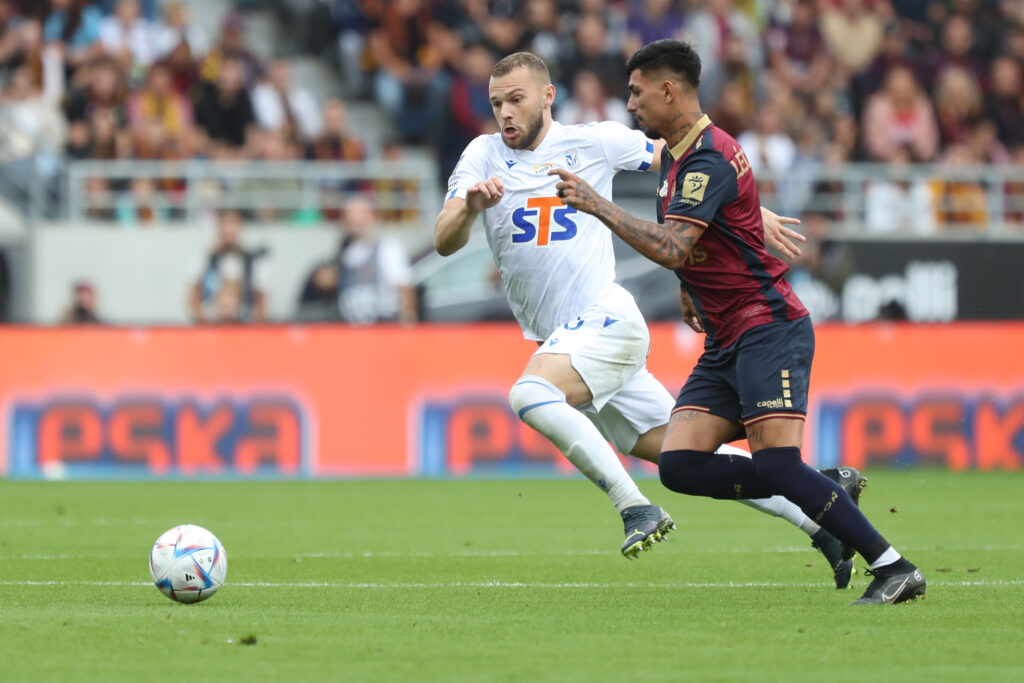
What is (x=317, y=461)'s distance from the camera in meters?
16.3

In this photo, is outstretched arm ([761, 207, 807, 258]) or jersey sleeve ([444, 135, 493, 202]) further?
jersey sleeve ([444, 135, 493, 202])

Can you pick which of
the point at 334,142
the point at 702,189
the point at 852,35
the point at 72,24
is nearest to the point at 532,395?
the point at 702,189

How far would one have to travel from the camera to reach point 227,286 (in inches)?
699

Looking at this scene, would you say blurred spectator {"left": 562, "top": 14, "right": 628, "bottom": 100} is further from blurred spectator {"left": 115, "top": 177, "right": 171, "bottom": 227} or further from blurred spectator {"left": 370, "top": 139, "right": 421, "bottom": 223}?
blurred spectator {"left": 115, "top": 177, "right": 171, "bottom": 227}

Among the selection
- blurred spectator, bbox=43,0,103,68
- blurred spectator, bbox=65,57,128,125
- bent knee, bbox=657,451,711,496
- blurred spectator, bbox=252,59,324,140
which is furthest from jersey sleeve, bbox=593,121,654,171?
blurred spectator, bbox=43,0,103,68

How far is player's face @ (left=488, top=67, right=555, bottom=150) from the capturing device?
8.06m

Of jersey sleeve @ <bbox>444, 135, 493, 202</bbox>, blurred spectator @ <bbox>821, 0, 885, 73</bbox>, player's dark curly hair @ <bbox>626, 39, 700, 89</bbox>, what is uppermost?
blurred spectator @ <bbox>821, 0, 885, 73</bbox>

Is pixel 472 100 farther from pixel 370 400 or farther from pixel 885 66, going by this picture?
pixel 885 66

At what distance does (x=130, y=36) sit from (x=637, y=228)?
48.5 ft

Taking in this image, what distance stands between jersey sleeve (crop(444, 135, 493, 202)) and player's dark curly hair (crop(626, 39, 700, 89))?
1192 millimetres

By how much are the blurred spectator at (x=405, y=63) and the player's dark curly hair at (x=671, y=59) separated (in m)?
13.3

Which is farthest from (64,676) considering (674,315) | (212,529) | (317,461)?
(674,315)

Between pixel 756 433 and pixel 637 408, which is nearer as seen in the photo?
pixel 756 433

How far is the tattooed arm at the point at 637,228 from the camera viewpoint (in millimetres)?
6738
